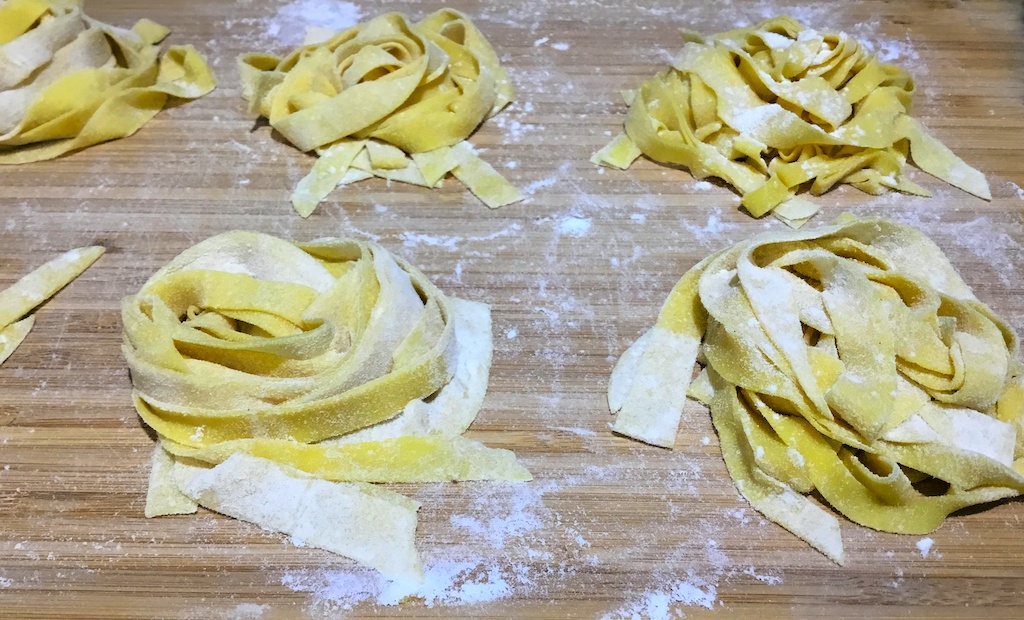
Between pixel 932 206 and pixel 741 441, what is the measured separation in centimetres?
102

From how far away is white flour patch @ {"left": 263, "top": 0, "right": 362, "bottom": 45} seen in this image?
2.62 meters

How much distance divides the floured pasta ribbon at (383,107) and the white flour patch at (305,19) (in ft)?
1.03

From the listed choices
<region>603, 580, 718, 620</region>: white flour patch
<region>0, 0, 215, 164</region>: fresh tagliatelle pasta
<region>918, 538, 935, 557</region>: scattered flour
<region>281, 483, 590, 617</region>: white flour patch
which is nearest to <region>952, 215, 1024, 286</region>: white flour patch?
<region>918, 538, 935, 557</region>: scattered flour

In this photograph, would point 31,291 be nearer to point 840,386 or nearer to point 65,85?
point 65,85

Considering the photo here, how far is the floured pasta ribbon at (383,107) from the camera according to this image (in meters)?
2.13

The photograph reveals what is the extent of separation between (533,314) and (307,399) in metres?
0.60

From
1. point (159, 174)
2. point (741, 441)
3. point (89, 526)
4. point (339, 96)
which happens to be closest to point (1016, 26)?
point (741, 441)

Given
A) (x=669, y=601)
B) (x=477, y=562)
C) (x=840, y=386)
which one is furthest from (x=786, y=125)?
(x=477, y=562)

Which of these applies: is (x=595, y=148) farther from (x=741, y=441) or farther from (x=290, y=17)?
(x=290, y=17)

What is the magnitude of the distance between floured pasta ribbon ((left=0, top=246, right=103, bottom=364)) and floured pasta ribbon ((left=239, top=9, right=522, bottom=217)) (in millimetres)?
565

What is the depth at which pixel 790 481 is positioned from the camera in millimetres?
1493

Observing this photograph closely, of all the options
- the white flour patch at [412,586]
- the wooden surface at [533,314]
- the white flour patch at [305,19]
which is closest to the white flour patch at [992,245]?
the wooden surface at [533,314]

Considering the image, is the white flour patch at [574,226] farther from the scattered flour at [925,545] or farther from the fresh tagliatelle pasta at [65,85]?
the fresh tagliatelle pasta at [65,85]

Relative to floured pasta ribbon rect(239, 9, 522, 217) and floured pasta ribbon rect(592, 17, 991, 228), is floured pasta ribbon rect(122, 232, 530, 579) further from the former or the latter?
floured pasta ribbon rect(592, 17, 991, 228)
